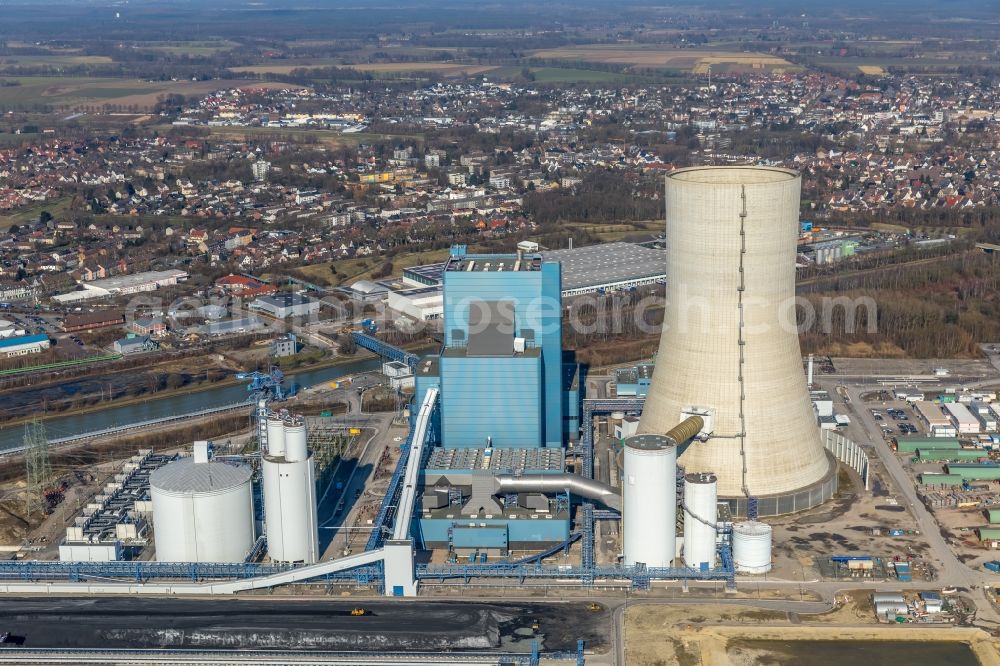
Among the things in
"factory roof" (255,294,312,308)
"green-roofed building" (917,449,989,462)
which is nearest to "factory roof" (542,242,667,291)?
"factory roof" (255,294,312,308)

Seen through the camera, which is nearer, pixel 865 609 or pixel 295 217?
pixel 865 609

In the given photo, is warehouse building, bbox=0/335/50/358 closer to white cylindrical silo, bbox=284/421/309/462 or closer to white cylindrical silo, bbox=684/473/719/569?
white cylindrical silo, bbox=284/421/309/462

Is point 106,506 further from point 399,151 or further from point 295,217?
point 399,151

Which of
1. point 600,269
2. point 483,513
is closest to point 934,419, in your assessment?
point 483,513

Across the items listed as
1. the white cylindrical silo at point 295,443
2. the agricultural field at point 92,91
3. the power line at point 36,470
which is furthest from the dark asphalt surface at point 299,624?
the agricultural field at point 92,91

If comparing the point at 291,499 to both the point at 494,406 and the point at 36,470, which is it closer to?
the point at 494,406

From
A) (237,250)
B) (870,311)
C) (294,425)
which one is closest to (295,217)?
(237,250)

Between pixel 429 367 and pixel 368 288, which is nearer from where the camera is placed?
pixel 429 367

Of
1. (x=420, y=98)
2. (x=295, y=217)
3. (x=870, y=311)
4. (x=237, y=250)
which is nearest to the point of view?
(x=870, y=311)
